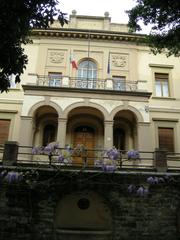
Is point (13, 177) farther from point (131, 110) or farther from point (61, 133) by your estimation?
point (131, 110)

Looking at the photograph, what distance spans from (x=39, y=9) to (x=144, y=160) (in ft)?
32.6

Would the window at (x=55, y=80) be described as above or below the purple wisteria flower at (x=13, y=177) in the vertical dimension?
above

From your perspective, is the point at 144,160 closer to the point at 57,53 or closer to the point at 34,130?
the point at 34,130

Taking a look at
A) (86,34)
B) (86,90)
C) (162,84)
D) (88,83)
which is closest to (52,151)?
(86,90)

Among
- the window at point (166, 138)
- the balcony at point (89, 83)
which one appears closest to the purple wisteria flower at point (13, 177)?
the balcony at point (89, 83)

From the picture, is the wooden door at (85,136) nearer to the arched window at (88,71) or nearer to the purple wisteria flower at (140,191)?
the arched window at (88,71)

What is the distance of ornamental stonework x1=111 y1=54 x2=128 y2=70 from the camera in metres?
20.6

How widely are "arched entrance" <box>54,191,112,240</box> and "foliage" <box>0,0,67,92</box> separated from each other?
719 cm

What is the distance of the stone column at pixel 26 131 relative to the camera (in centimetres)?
1619

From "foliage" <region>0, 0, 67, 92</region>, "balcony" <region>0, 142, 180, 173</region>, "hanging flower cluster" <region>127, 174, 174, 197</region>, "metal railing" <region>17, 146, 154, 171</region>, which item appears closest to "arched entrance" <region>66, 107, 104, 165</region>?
"metal railing" <region>17, 146, 154, 171</region>

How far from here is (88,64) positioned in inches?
822

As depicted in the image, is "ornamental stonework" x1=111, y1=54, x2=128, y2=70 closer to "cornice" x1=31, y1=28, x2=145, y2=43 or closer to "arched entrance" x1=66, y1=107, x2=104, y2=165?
"cornice" x1=31, y1=28, x2=145, y2=43

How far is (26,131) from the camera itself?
16.6 meters

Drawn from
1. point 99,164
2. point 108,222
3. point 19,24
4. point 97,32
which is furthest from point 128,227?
point 97,32
